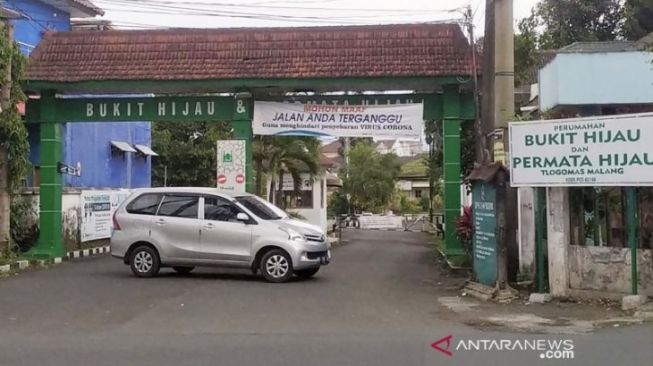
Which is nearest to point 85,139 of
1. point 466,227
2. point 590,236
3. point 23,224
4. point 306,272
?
point 23,224

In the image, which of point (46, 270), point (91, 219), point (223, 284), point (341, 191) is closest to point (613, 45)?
point (223, 284)

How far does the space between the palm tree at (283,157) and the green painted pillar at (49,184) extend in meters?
10.6

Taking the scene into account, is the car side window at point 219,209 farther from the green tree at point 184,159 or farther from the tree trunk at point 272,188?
the green tree at point 184,159

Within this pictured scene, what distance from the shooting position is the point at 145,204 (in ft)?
50.8

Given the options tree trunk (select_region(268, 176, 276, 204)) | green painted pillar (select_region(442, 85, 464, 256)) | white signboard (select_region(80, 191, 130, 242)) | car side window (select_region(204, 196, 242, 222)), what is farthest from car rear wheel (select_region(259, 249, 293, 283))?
tree trunk (select_region(268, 176, 276, 204))

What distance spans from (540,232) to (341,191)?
4597 cm

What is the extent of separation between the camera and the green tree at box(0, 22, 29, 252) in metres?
17.5

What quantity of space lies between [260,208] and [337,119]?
147 inches

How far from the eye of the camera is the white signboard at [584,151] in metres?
10.8

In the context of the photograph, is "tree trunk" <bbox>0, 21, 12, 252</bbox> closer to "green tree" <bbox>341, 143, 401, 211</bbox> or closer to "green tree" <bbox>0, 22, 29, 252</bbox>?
"green tree" <bbox>0, 22, 29, 252</bbox>

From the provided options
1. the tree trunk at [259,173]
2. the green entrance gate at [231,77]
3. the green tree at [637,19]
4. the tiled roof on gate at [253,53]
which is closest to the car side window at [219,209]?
the green entrance gate at [231,77]

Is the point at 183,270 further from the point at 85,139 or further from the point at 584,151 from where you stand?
the point at 85,139

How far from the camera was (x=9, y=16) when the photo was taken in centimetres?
1841

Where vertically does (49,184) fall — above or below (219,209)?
above
